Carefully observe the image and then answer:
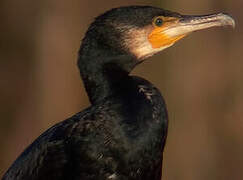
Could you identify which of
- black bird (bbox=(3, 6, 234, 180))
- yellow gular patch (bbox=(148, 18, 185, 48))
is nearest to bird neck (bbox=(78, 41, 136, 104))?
black bird (bbox=(3, 6, 234, 180))

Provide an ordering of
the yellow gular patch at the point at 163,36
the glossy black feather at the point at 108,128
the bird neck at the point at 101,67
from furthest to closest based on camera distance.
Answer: the yellow gular patch at the point at 163,36 → the bird neck at the point at 101,67 → the glossy black feather at the point at 108,128

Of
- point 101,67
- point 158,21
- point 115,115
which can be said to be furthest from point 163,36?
point 115,115

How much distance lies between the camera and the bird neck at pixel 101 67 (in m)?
5.79

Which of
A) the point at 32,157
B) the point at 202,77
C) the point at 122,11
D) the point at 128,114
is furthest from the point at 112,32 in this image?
the point at 202,77

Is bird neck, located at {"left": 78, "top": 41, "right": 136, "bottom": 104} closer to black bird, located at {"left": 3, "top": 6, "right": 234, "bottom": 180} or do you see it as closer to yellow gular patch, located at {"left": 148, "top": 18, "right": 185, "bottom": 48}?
black bird, located at {"left": 3, "top": 6, "right": 234, "bottom": 180}

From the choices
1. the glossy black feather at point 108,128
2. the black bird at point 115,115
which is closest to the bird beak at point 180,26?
the black bird at point 115,115

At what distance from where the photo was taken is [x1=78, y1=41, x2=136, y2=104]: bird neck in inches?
228

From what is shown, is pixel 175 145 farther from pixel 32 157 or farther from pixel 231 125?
pixel 32 157

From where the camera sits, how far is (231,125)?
972 centimetres

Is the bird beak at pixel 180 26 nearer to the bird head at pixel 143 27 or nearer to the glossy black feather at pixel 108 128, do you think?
the bird head at pixel 143 27

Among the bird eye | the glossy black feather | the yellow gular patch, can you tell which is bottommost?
Answer: the glossy black feather

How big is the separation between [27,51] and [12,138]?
1.02 meters

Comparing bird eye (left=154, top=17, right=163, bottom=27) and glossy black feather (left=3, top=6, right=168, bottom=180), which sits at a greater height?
bird eye (left=154, top=17, right=163, bottom=27)

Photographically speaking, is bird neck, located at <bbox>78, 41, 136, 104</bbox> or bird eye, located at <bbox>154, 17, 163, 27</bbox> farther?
bird eye, located at <bbox>154, 17, 163, 27</bbox>
